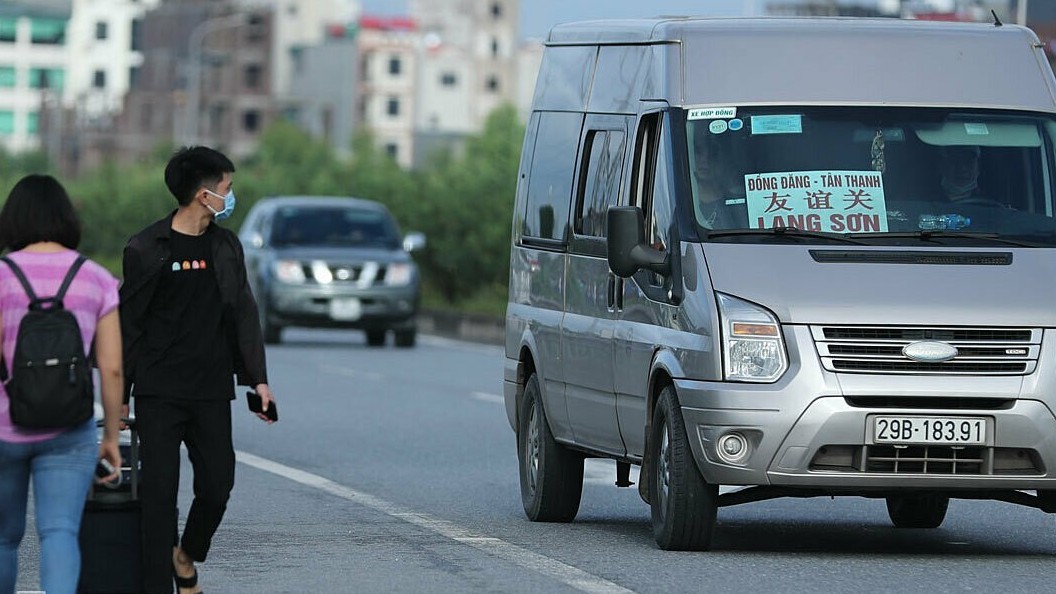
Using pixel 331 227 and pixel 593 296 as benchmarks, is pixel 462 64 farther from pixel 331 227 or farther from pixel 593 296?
pixel 593 296

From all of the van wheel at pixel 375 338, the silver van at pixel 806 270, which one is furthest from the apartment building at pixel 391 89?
the silver van at pixel 806 270

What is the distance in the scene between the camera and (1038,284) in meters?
10.6

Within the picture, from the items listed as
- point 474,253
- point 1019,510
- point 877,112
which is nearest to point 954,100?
point 877,112

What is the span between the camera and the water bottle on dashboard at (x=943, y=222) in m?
11.0

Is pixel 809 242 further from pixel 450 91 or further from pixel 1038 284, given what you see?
pixel 450 91

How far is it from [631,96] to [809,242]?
148 cm

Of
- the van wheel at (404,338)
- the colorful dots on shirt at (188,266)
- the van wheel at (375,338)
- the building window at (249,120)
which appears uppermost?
the colorful dots on shirt at (188,266)

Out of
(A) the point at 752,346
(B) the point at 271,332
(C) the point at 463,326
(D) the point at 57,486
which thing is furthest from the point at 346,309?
(D) the point at 57,486

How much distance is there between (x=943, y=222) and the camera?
435 inches

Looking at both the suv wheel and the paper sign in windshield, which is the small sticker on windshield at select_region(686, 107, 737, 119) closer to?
the paper sign in windshield

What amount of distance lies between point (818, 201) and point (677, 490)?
142 cm

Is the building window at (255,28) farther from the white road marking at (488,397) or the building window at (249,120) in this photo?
the white road marking at (488,397)

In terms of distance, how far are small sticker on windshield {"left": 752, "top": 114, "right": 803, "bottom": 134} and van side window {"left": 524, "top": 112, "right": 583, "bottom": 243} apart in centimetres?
159

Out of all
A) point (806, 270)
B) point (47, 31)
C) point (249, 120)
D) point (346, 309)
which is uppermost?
point (806, 270)
